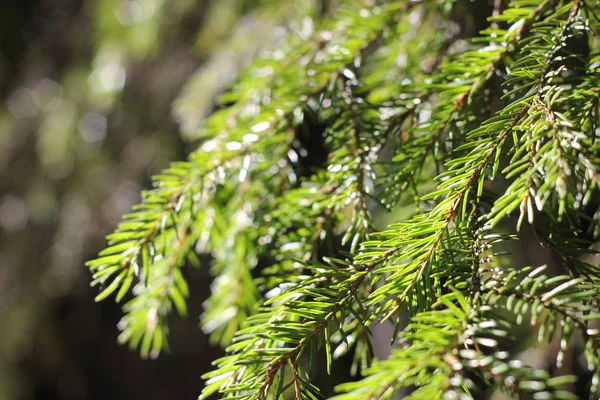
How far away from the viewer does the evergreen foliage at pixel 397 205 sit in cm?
36

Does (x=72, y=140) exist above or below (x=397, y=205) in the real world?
above

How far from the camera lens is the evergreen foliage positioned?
36 cm

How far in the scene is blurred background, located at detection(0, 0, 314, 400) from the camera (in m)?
1.33

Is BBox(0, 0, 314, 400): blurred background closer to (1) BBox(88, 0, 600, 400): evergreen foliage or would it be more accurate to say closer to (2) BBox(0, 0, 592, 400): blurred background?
(2) BBox(0, 0, 592, 400): blurred background

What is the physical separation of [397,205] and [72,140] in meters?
1.16

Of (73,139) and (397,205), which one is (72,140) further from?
(397,205)

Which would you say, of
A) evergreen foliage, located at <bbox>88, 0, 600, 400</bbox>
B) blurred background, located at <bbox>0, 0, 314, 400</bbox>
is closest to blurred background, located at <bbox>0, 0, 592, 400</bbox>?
blurred background, located at <bbox>0, 0, 314, 400</bbox>

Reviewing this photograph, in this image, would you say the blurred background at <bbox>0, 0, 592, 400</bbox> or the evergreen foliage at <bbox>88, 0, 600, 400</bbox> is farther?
the blurred background at <bbox>0, 0, 592, 400</bbox>

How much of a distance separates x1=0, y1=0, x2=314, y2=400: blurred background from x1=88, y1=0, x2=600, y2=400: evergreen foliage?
60cm

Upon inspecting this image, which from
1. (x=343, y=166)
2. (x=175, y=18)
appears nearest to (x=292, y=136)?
(x=343, y=166)

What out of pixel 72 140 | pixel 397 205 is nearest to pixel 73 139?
pixel 72 140

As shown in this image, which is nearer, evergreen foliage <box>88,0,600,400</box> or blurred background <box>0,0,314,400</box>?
evergreen foliage <box>88,0,600,400</box>

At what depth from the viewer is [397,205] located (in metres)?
0.58

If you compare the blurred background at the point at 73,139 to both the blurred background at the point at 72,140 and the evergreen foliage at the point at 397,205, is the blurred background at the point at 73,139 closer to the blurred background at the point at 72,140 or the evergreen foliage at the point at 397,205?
the blurred background at the point at 72,140
